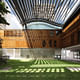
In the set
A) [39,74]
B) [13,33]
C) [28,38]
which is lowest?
[39,74]

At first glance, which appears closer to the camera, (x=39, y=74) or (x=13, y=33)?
(x=39, y=74)

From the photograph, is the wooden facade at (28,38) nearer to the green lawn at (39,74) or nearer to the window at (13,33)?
the window at (13,33)

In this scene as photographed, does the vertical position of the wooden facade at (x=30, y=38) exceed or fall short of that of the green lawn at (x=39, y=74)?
it exceeds it

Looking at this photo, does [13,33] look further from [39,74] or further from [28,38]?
[39,74]

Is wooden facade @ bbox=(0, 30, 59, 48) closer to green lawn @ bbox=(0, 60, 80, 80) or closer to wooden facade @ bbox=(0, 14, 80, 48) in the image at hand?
wooden facade @ bbox=(0, 14, 80, 48)

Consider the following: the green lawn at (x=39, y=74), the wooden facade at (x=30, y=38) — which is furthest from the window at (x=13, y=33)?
the green lawn at (x=39, y=74)

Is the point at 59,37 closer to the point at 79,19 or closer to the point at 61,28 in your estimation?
the point at 61,28

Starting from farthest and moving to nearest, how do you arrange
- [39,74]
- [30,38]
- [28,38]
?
[30,38]
[28,38]
[39,74]

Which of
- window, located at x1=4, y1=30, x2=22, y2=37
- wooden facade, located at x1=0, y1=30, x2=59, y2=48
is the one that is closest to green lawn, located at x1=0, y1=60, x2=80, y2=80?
wooden facade, located at x1=0, y1=30, x2=59, y2=48

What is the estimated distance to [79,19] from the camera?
16281 mm

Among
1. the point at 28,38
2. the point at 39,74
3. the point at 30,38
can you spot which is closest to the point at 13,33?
the point at 28,38

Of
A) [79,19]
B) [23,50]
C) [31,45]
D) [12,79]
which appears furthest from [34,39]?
[12,79]

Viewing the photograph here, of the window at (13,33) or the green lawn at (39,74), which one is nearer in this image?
the green lawn at (39,74)

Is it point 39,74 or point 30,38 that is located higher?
point 30,38
